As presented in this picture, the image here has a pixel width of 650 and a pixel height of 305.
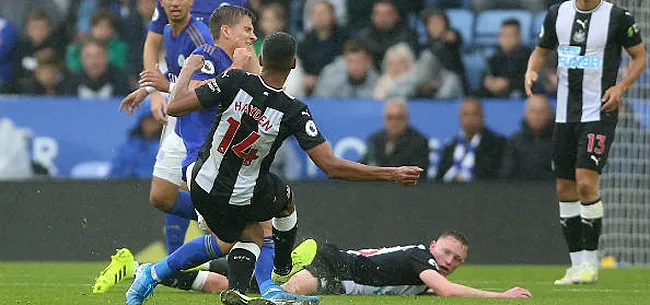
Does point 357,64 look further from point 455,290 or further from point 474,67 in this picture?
point 455,290

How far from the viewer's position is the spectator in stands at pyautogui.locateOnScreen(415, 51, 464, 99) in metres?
12.8

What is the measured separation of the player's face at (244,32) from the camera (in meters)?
6.86

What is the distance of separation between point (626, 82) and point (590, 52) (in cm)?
34

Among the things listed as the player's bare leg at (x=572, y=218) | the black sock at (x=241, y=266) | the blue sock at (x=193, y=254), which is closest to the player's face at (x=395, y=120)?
the player's bare leg at (x=572, y=218)

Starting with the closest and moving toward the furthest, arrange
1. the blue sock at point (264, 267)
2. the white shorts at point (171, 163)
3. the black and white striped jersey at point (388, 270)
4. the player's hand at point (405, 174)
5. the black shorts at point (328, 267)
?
the player's hand at point (405, 174), the blue sock at point (264, 267), the black and white striped jersey at point (388, 270), the black shorts at point (328, 267), the white shorts at point (171, 163)

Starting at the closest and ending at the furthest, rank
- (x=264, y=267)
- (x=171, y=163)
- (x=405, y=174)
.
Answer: (x=405, y=174), (x=264, y=267), (x=171, y=163)

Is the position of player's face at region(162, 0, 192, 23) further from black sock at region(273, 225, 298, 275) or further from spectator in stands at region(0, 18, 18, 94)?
spectator in stands at region(0, 18, 18, 94)

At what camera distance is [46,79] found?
13.0 metres

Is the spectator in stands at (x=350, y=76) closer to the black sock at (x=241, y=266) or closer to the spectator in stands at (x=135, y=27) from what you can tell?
the spectator in stands at (x=135, y=27)

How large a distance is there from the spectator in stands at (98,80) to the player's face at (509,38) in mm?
3829

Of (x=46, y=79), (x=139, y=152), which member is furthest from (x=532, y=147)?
(x=46, y=79)

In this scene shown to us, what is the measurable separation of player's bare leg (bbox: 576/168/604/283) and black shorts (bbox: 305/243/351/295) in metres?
2.27

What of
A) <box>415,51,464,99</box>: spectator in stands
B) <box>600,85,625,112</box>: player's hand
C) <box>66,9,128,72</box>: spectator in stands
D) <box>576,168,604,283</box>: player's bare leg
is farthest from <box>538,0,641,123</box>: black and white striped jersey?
<box>66,9,128,72</box>: spectator in stands

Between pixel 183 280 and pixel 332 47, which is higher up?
pixel 332 47
